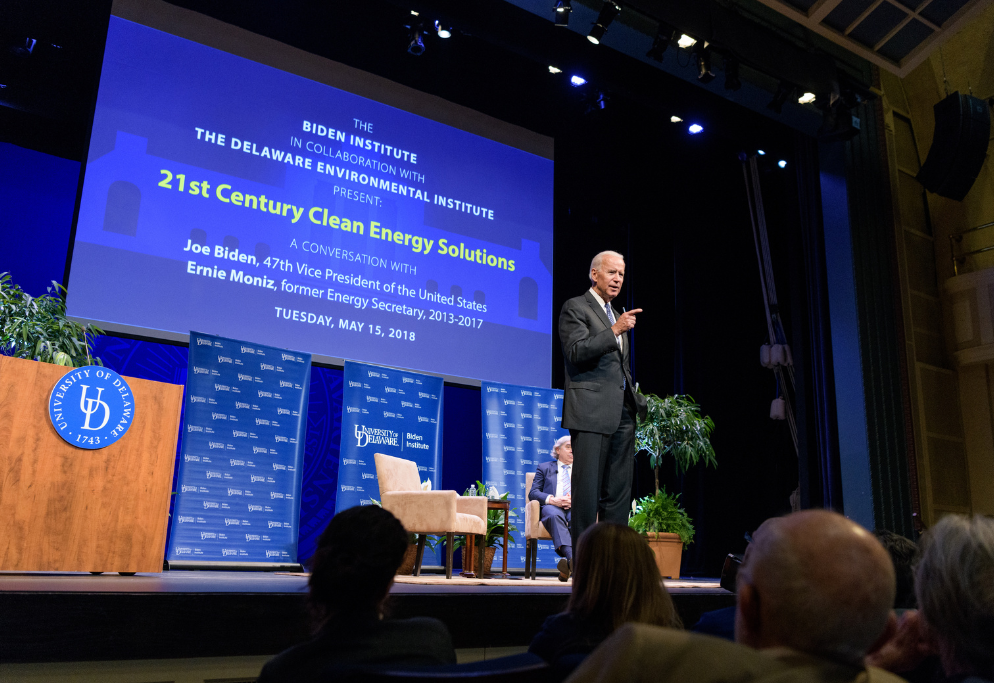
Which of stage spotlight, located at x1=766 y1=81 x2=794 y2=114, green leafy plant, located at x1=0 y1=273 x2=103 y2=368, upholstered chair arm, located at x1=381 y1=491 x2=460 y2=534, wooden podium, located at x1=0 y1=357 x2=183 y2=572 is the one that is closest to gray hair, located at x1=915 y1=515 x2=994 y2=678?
wooden podium, located at x1=0 y1=357 x2=183 y2=572

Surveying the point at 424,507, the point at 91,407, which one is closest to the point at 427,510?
the point at 424,507

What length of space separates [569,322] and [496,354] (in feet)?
10.5

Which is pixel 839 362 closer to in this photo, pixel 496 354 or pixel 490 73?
pixel 496 354

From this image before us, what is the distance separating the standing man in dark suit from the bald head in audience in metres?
2.27

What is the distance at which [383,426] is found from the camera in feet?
19.9

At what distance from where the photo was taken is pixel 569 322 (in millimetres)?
3375

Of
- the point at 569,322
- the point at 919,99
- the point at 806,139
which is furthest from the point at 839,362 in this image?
the point at 569,322

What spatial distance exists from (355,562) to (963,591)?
994 mm

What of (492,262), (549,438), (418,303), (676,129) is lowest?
(549,438)

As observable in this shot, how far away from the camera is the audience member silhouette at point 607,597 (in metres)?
1.58

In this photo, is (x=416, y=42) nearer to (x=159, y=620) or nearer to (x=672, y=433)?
(x=672, y=433)

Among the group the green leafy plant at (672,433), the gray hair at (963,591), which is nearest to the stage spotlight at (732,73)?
the green leafy plant at (672,433)

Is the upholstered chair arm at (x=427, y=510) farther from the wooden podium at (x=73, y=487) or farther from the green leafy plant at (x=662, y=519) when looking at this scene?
the wooden podium at (x=73, y=487)

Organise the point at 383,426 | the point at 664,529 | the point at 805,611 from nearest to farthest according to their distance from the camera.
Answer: the point at 805,611 → the point at 664,529 → the point at 383,426
